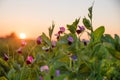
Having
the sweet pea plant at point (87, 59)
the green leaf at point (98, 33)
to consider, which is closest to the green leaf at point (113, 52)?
the sweet pea plant at point (87, 59)

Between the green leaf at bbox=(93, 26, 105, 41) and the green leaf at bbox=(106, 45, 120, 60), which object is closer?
the green leaf at bbox=(106, 45, 120, 60)

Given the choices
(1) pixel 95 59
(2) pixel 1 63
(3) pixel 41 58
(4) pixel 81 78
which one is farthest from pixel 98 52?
(2) pixel 1 63

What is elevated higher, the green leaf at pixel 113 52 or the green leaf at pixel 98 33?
the green leaf at pixel 98 33

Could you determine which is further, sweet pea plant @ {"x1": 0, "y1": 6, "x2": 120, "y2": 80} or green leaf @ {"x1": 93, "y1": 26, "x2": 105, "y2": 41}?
green leaf @ {"x1": 93, "y1": 26, "x2": 105, "y2": 41}

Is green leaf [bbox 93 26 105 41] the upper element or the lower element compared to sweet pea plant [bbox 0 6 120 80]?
upper

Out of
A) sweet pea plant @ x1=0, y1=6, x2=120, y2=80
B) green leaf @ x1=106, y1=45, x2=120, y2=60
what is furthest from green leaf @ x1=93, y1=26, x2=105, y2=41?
green leaf @ x1=106, y1=45, x2=120, y2=60

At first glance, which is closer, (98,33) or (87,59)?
(87,59)

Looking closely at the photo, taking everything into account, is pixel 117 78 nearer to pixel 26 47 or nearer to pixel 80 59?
pixel 80 59

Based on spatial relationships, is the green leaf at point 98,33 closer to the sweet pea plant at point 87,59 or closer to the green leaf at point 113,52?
the sweet pea plant at point 87,59

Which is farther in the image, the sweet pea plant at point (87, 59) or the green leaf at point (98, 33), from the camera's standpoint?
the green leaf at point (98, 33)

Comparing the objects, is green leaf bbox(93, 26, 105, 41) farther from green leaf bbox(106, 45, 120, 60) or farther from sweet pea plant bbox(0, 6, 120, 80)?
green leaf bbox(106, 45, 120, 60)

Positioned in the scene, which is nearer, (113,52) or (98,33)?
(113,52)

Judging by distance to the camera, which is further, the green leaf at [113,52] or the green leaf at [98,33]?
the green leaf at [98,33]

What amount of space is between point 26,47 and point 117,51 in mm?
1634
